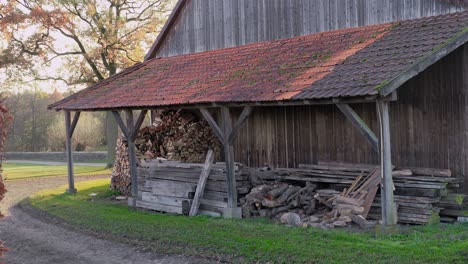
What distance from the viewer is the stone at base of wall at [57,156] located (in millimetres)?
40406

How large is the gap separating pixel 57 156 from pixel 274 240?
3638 centimetres

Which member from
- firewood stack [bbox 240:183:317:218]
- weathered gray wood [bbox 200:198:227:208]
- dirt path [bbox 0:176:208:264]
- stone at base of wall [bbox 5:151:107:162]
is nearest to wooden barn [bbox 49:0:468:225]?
weathered gray wood [bbox 200:198:227:208]

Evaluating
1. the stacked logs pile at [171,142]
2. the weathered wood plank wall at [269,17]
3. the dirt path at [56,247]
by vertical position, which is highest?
the weathered wood plank wall at [269,17]

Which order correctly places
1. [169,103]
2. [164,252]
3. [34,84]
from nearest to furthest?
[164,252] → [169,103] → [34,84]

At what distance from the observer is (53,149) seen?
48.0 metres

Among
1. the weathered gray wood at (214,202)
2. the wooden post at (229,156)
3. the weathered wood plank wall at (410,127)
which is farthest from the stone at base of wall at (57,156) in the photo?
the wooden post at (229,156)

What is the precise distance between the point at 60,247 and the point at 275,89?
5.71 m

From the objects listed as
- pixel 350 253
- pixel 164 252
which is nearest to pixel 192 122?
pixel 164 252

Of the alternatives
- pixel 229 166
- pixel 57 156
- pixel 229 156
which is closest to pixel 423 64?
pixel 229 156

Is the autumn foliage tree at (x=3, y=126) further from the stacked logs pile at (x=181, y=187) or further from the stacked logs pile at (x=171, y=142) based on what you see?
the stacked logs pile at (x=171, y=142)

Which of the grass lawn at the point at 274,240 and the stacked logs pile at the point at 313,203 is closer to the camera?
the grass lawn at the point at 274,240

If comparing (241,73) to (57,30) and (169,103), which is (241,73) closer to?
(169,103)

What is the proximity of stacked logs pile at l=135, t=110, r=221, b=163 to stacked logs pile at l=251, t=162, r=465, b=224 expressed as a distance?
3.93m

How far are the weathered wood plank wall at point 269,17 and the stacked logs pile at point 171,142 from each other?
262 centimetres
